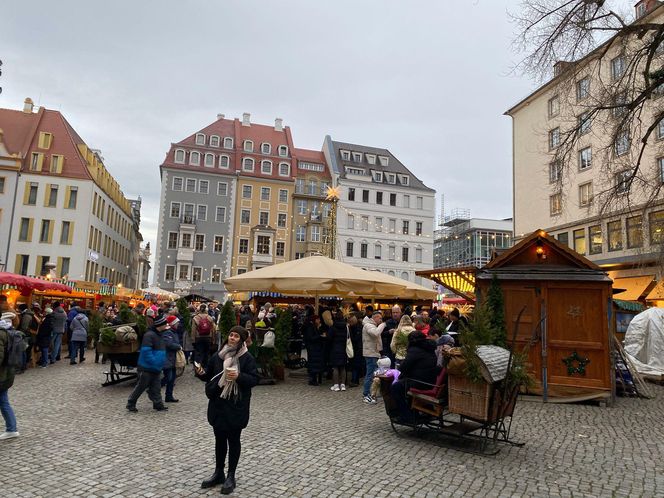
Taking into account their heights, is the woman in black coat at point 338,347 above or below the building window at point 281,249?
below

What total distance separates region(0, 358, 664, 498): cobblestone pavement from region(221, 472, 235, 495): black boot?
14 cm

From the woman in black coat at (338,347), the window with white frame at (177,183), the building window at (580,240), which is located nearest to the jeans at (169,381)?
the woman in black coat at (338,347)

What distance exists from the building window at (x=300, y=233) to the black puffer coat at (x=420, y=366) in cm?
A: 4678

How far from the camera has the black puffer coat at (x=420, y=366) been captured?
6922mm

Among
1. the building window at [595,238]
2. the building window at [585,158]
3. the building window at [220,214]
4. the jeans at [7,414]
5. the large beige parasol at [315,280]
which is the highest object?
the building window at [585,158]

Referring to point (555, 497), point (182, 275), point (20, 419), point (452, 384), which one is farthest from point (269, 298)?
point (182, 275)

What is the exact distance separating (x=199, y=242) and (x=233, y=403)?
4752 cm

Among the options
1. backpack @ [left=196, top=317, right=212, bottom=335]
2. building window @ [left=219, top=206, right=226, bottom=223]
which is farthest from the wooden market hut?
building window @ [left=219, top=206, right=226, bottom=223]

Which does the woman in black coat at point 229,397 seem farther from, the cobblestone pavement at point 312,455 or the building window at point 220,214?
the building window at point 220,214

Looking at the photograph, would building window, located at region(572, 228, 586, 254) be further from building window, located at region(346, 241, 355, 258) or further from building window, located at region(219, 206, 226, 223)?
building window, located at region(219, 206, 226, 223)

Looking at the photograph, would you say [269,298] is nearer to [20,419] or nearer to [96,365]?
[96,365]

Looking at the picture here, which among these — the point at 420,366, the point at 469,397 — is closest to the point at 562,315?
the point at 420,366

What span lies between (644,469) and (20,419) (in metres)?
8.57

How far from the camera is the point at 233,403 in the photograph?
4.71m
